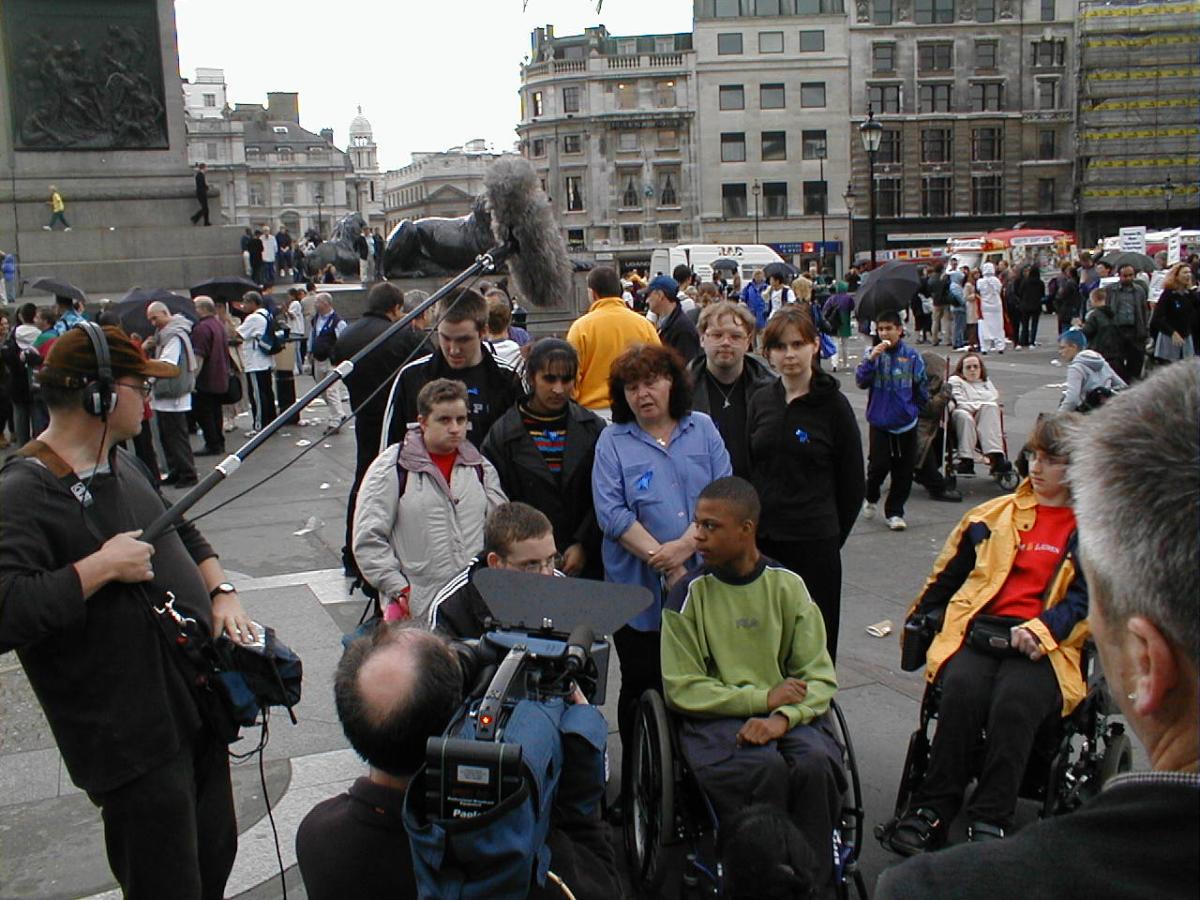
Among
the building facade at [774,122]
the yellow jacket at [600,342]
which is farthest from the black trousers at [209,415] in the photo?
the building facade at [774,122]

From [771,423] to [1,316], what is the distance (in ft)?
38.4

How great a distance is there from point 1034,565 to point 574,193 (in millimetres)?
72005

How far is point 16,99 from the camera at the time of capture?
1925 cm

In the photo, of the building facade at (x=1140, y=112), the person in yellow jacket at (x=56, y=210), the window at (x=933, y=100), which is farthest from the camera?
the window at (x=933, y=100)

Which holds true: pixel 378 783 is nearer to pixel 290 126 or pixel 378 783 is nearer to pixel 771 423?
pixel 771 423

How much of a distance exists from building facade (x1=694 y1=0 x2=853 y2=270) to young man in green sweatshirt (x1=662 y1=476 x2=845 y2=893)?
223 feet

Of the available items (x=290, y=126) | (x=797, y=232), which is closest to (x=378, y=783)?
(x=797, y=232)

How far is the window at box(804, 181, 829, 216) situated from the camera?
70188 mm

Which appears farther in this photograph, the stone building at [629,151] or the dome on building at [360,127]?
the dome on building at [360,127]

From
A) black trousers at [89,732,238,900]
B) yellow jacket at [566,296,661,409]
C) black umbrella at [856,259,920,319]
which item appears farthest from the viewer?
black umbrella at [856,259,920,319]

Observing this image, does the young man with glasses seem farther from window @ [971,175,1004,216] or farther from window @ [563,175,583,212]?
window @ [971,175,1004,216]

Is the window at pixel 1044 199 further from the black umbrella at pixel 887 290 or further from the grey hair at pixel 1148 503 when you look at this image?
the grey hair at pixel 1148 503

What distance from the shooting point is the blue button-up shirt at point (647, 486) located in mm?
4582

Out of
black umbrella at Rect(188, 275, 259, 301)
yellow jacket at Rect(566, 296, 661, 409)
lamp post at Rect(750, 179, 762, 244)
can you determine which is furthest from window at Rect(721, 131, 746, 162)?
yellow jacket at Rect(566, 296, 661, 409)
